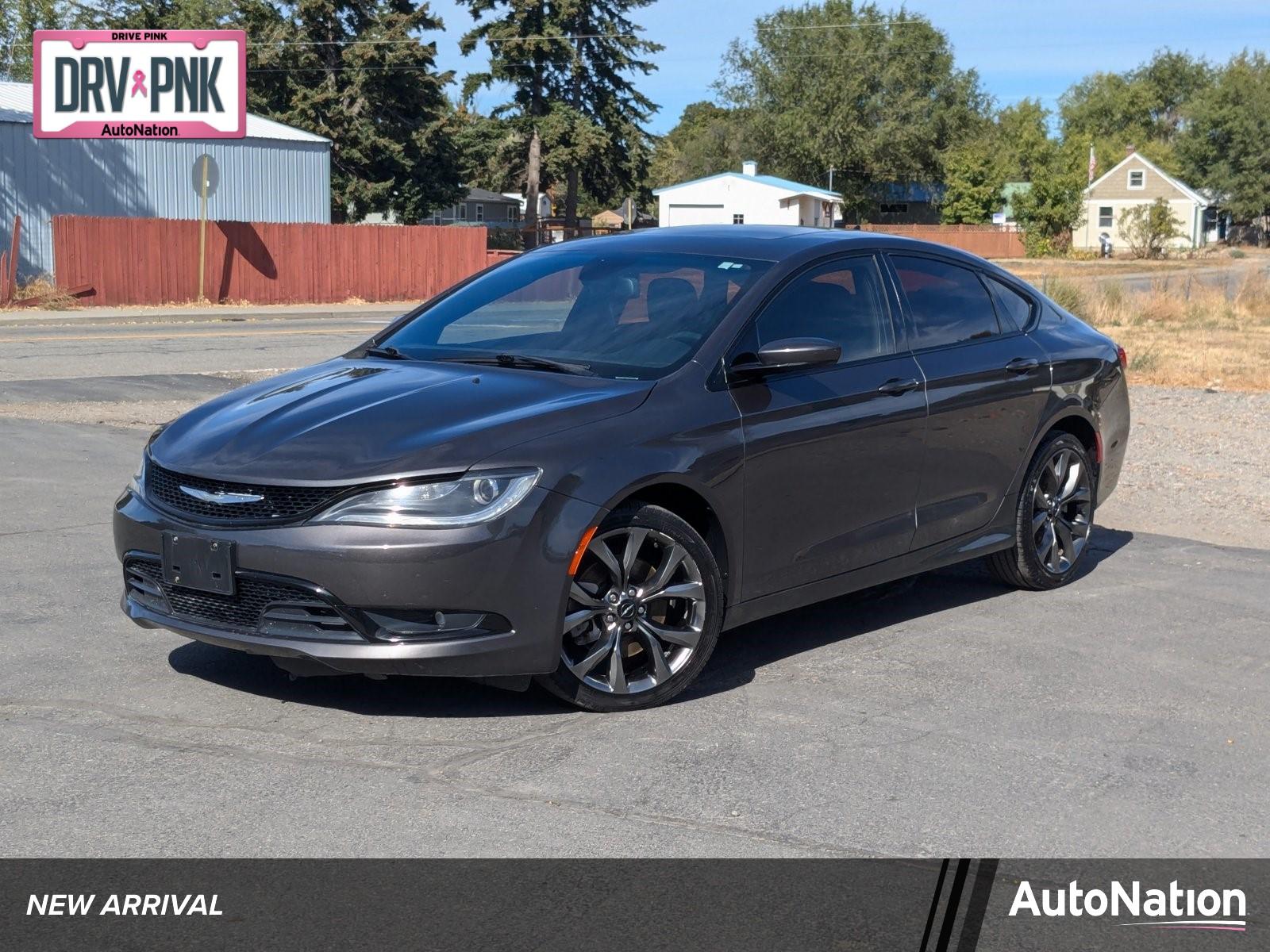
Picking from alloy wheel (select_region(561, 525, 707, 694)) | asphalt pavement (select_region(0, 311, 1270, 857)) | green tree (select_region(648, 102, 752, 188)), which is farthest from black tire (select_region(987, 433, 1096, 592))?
green tree (select_region(648, 102, 752, 188))

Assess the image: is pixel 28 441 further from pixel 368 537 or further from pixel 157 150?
pixel 157 150

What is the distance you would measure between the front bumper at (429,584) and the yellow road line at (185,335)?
18654 millimetres

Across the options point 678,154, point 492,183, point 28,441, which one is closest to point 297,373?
point 28,441

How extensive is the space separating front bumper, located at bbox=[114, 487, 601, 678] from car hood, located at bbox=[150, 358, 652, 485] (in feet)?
0.70

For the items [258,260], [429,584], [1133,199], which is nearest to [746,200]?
[1133,199]

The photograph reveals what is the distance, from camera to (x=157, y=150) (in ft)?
134

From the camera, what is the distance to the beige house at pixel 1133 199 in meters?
100

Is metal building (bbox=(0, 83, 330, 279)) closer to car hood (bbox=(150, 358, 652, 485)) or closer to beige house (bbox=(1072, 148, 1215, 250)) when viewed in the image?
car hood (bbox=(150, 358, 652, 485))

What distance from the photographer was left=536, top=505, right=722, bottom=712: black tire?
16.7 feet

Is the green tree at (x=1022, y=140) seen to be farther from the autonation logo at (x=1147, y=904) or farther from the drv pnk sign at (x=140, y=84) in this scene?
the autonation logo at (x=1147, y=904)

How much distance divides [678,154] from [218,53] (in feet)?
278

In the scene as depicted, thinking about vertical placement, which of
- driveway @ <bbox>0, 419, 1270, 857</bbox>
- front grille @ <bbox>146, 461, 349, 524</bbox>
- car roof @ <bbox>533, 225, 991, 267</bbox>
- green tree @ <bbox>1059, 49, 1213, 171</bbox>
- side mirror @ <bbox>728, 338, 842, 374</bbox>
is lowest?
driveway @ <bbox>0, 419, 1270, 857</bbox>

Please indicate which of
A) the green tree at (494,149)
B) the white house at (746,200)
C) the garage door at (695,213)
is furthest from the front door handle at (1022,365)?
the garage door at (695,213)

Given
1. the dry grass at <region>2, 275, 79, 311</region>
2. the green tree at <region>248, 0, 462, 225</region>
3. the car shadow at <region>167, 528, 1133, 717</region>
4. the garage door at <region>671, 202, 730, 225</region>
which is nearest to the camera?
the car shadow at <region>167, 528, 1133, 717</region>
